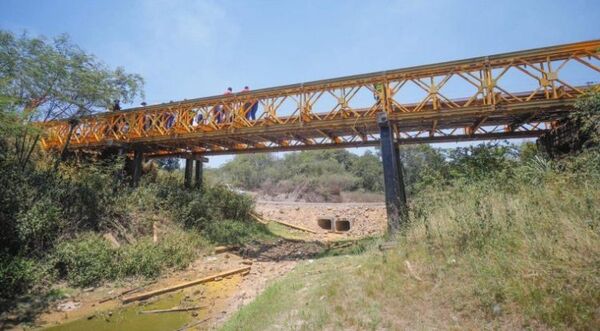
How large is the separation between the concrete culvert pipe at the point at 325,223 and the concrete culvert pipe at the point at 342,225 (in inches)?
15.3

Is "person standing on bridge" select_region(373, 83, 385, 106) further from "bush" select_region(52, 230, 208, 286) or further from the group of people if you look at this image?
"bush" select_region(52, 230, 208, 286)

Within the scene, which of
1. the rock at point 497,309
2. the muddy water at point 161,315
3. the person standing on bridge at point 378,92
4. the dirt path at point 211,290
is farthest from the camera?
the person standing on bridge at point 378,92

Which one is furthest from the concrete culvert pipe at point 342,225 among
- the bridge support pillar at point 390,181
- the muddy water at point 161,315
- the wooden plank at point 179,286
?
the muddy water at point 161,315

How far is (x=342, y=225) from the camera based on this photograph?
19.0 metres

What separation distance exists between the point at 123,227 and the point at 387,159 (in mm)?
9279

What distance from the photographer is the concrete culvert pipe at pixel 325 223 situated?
19.0 m

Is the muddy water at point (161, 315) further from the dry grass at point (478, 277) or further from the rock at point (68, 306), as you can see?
the dry grass at point (478, 277)

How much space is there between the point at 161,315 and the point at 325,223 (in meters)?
13.9

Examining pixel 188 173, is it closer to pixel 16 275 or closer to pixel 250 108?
pixel 250 108

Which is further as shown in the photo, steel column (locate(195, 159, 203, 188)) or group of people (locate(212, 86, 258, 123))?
steel column (locate(195, 159, 203, 188))

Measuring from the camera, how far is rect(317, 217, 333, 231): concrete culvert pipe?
19.0 meters

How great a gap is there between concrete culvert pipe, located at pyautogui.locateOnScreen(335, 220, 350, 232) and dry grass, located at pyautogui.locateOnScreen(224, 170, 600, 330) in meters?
12.4

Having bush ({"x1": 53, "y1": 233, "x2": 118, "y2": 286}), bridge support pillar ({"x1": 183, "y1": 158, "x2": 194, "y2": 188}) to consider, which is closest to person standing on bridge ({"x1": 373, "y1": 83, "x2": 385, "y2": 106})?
bush ({"x1": 53, "y1": 233, "x2": 118, "y2": 286})

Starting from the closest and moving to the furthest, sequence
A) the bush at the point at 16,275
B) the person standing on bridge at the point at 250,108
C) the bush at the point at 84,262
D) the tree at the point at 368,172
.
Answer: the bush at the point at 16,275 → the bush at the point at 84,262 → the person standing on bridge at the point at 250,108 → the tree at the point at 368,172
